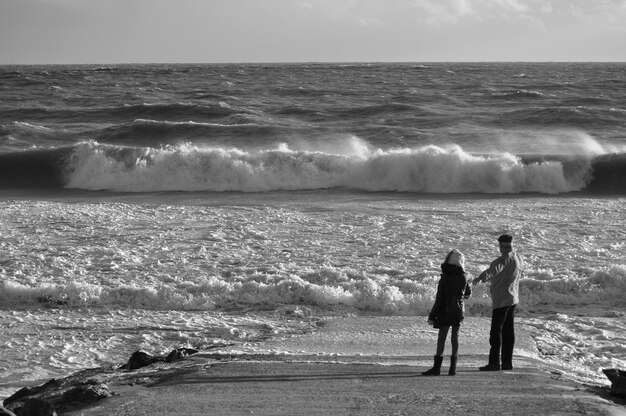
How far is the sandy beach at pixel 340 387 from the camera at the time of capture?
23.5ft

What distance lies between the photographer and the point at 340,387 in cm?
775

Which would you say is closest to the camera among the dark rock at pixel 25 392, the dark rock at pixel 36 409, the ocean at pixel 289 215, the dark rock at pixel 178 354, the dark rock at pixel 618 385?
the dark rock at pixel 36 409

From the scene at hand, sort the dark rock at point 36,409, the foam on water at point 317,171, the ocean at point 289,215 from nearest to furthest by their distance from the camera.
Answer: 1. the dark rock at point 36,409
2. the ocean at point 289,215
3. the foam on water at point 317,171

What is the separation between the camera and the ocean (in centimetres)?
1134

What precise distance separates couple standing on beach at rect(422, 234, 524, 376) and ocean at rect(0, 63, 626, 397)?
0.73 metres

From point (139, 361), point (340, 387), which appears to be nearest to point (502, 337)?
point (340, 387)

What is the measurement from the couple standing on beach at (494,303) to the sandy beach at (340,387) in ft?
0.67

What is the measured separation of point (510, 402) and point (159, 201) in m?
15.0

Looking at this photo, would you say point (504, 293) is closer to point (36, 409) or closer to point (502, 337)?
point (502, 337)

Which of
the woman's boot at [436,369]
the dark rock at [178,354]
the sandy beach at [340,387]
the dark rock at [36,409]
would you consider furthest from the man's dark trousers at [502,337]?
the dark rock at [36,409]

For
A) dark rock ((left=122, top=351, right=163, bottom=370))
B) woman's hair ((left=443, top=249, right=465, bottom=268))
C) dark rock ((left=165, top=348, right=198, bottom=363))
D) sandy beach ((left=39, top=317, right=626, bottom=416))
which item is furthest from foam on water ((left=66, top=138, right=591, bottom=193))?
dark rock ((left=122, top=351, right=163, bottom=370))

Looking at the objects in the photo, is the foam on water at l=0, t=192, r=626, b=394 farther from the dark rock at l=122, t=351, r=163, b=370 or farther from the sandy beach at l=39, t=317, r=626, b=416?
the sandy beach at l=39, t=317, r=626, b=416

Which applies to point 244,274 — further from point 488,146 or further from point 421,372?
point 488,146

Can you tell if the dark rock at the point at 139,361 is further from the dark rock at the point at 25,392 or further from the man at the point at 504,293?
the man at the point at 504,293
